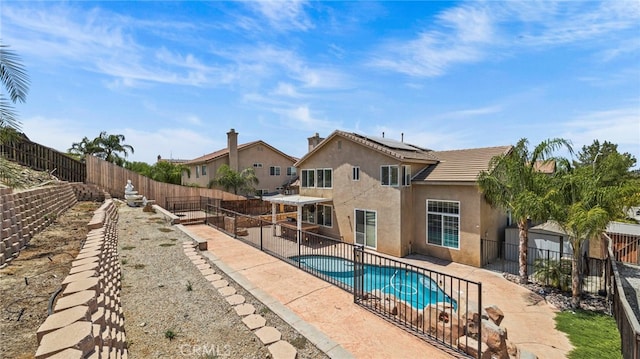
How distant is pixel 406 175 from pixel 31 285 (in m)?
13.2

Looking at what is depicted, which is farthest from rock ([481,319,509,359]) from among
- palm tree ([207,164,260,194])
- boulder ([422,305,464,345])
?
palm tree ([207,164,260,194])

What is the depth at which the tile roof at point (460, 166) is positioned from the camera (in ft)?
40.4

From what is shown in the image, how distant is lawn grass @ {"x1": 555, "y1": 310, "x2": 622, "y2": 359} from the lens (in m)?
5.77

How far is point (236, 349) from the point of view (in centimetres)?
429

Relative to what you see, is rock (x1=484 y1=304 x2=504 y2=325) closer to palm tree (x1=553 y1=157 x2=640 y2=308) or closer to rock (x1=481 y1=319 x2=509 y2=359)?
rock (x1=481 y1=319 x2=509 y2=359)

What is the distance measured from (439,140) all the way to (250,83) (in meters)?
17.7

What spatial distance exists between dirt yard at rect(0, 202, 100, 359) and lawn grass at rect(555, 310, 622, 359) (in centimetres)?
934

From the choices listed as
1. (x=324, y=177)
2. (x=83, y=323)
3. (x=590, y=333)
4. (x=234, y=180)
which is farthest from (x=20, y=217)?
(x=234, y=180)

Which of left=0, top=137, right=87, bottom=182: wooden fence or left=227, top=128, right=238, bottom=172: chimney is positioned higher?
left=227, top=128, right=238, bottom=172: chimney

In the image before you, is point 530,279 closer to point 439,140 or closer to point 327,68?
point 327,68

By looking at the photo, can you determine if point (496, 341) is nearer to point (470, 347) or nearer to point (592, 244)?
point (470, 347)

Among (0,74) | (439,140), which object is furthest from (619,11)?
(439,140)

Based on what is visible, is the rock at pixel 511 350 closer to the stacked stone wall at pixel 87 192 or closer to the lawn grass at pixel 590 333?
the lawn grass at pixel 590 333

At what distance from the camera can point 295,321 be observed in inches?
208
